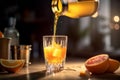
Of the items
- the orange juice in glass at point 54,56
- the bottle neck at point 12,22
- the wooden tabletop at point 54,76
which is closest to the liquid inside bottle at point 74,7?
the orange juice in glass at point 54,56

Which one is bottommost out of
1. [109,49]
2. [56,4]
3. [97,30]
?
[109,49]

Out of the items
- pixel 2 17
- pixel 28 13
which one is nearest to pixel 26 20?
pixel 28 13

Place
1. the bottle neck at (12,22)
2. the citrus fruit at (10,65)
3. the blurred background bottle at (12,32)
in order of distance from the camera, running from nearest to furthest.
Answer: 1. the citrus fruit at (10,65)
2. the blurred background bottle at (12,32)
3. the bottle neck at (12,22)

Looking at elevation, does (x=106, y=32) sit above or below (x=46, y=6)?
below

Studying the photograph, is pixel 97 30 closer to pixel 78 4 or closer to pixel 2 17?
pixel 2 17

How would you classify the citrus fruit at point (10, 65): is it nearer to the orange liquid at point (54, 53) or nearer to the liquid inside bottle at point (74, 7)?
the orange liquid at point (54, 53)

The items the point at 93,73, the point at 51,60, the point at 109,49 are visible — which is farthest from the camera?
the point at 109,49
